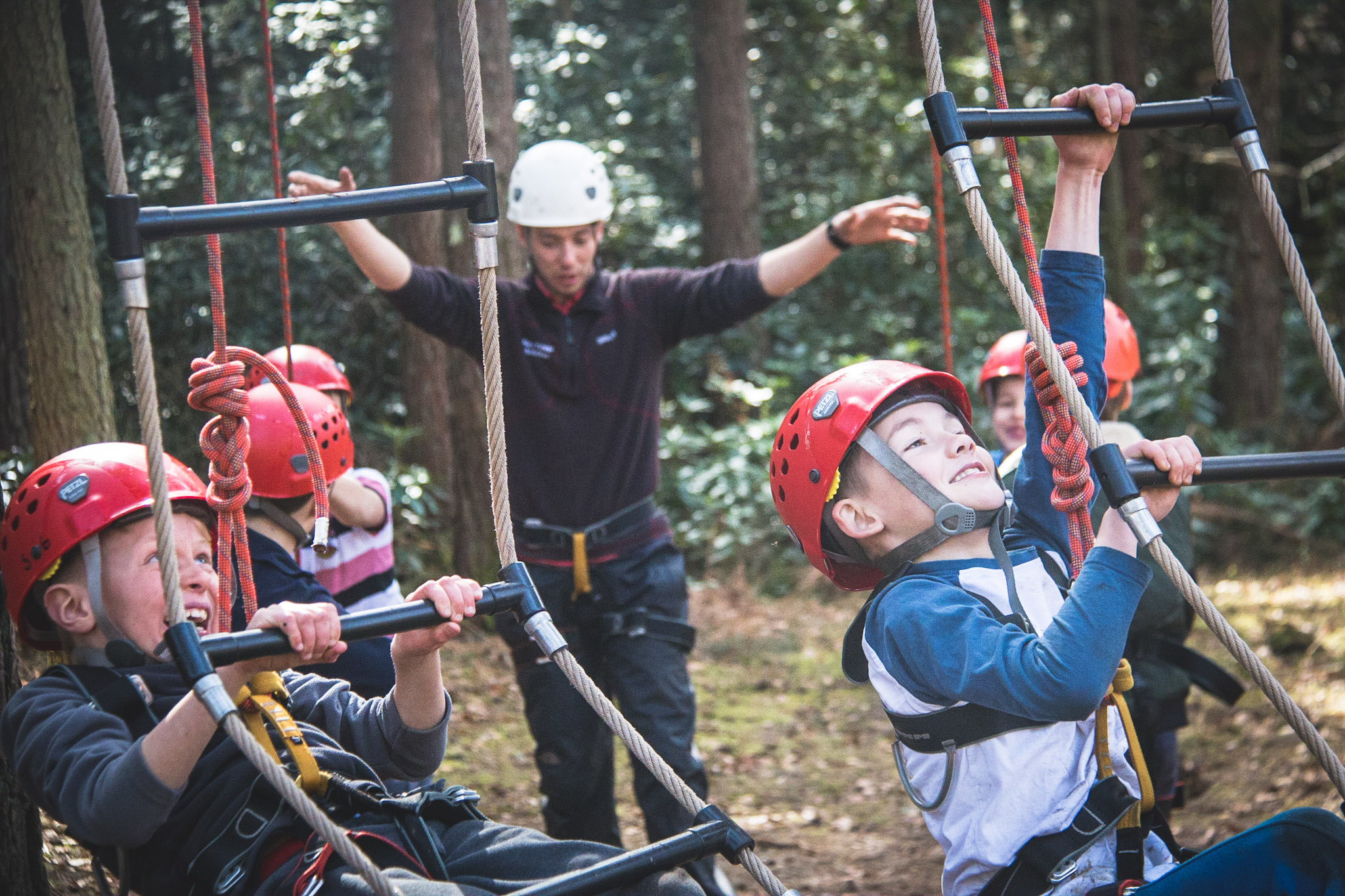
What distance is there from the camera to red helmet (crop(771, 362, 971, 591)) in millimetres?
2340

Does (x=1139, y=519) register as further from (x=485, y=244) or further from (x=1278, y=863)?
(x=485, y=244)

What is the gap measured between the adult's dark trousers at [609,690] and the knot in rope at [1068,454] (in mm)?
1782

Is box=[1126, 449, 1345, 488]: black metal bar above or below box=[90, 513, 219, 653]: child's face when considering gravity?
above

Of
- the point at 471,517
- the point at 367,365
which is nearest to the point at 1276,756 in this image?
the point at 471,517

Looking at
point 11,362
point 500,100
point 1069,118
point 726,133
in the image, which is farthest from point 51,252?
point 726,133

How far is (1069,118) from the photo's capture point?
2.19 meters

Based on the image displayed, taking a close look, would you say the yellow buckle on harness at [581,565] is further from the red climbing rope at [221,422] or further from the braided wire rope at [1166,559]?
the braided wire rope at [1166,559]

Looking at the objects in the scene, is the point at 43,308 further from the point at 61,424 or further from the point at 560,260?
the point at 560,260

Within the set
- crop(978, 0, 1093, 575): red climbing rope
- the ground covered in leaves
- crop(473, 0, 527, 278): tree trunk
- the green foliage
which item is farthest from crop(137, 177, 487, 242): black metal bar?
crop(473, 0, 527, 278): tree trunk

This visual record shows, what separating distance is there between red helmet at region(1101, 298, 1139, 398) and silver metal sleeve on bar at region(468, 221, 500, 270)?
213 centimetres

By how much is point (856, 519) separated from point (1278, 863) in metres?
0.89

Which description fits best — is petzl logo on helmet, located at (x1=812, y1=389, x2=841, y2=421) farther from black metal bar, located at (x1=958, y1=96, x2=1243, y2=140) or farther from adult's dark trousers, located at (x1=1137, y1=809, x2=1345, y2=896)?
adult's dark trousers, located at (x1=1137, y1=809, x2=1345, y2=896)

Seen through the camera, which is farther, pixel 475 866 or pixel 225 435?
pixel 225 435

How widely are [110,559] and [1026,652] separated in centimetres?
175
